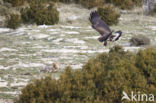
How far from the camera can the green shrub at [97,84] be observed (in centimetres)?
356

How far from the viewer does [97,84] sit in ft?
13.2

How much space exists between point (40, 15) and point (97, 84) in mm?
7984

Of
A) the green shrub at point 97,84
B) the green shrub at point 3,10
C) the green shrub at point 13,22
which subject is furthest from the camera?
the green shrub at point 3,10

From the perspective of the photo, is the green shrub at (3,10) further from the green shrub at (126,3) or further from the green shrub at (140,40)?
the green shrub at (140,40)

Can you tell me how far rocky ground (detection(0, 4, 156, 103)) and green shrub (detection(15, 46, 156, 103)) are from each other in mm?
933

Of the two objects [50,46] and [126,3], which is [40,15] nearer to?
[50,46]

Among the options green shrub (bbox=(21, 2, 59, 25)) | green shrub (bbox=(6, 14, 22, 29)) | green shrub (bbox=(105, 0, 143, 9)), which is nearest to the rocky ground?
green shrub (bbox=(6, 14, 22, 29))

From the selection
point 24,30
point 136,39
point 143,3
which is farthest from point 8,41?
point 143,3

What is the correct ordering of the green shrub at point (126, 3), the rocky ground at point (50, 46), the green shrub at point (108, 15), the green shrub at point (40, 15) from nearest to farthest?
the rocky ground at point (50, 46)
the green shrub at point (40, 15)
the green shrub at point (108, 15)
the green shrub at point (126, 3)

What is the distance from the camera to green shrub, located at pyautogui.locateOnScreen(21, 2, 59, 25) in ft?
37.9

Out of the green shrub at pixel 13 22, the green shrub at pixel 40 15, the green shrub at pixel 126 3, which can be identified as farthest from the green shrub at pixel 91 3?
the green shrub at pixel 13 22

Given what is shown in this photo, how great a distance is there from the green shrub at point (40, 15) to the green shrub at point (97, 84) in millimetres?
7399

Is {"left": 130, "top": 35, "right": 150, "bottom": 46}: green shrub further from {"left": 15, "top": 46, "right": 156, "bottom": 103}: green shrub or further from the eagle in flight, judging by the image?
{"left": 15, "top": 46, "right": 156, "bottom": 103}: green shrub

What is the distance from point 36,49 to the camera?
7.83 metres
